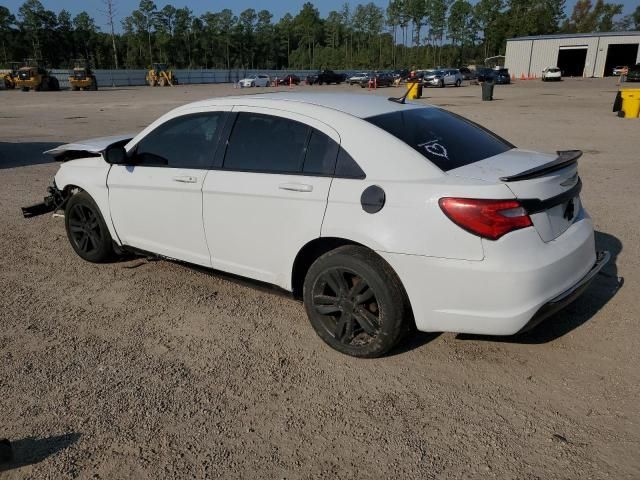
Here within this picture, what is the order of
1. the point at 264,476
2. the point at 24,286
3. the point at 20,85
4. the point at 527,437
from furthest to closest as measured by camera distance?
1. the point at 20,85
2. the point at 24,286
3. the point at 527,437
4. the point at 264,476

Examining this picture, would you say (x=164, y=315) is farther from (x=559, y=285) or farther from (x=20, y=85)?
(x=20, y=85)

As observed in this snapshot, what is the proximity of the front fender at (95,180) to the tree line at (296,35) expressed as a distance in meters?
89.8

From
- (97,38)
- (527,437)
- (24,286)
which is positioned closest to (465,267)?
(527,437)

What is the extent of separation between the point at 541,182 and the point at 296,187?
4.86 feet

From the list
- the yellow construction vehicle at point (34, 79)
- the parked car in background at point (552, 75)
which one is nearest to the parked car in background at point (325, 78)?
the parked car in background at point (552, 75)

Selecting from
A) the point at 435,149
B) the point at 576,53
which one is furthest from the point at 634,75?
the point at 435,149

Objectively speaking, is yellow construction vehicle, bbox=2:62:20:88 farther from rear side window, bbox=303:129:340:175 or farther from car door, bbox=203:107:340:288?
rear side window, bbox=303:129:340:175

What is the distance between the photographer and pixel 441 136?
3637 millimetres

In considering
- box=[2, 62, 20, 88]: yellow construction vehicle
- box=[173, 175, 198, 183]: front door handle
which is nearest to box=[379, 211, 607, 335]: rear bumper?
box=[173, 175, 198, 183]: front door handle

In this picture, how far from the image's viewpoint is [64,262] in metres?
5.37

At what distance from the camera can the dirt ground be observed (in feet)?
8.55

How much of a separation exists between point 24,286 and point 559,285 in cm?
438

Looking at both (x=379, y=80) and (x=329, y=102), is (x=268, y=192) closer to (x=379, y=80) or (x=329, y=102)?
(x=329, y=102)

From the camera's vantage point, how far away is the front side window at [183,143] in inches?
160
